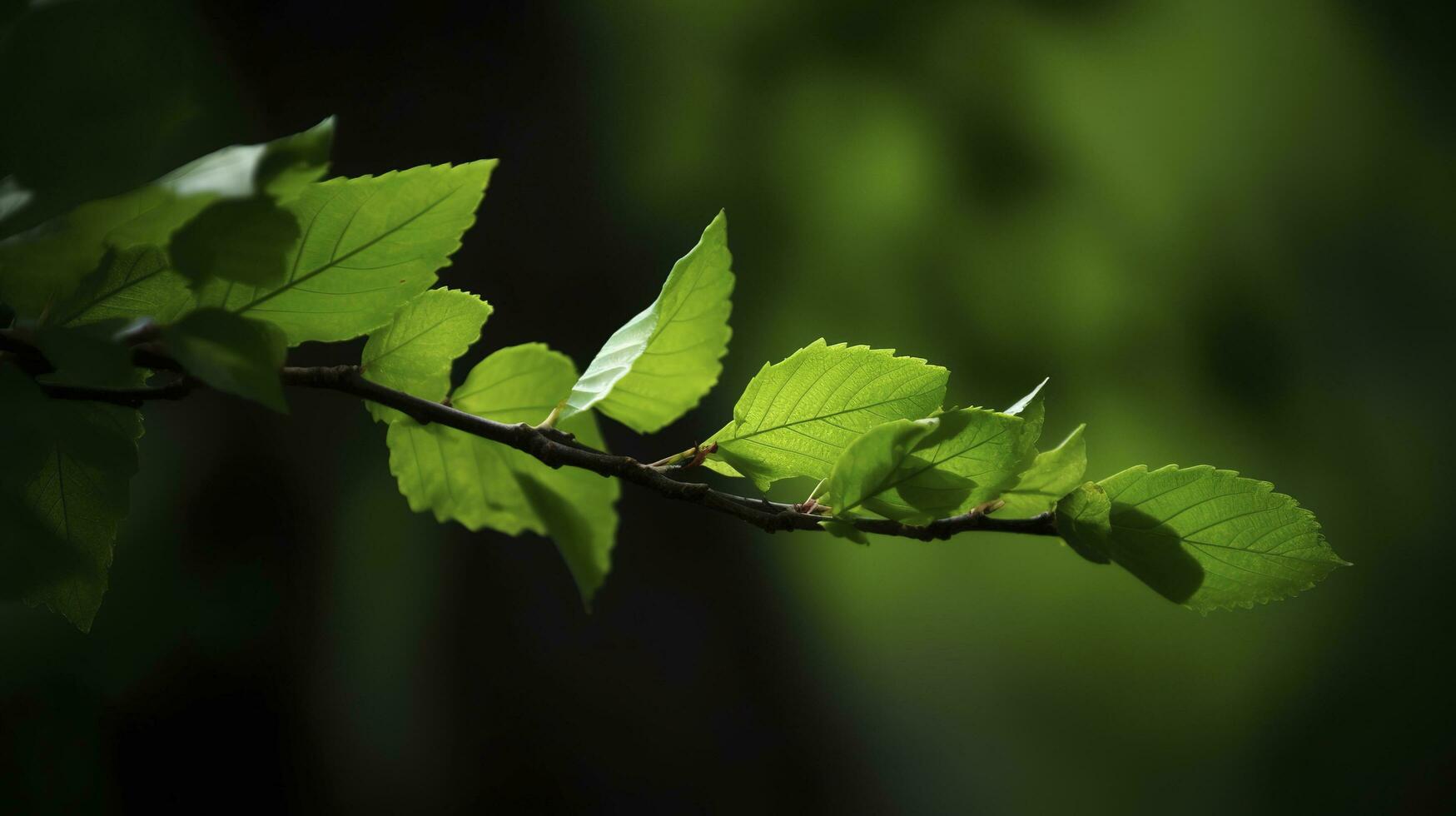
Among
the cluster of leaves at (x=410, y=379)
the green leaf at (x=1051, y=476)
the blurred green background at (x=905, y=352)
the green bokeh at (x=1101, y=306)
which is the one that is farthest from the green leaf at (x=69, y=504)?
the green bokeh at (x=1101, y=306)

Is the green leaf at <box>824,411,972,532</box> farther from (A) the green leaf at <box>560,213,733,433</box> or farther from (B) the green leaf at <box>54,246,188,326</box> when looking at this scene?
(B) the green leaf at <box>54,246,188,326</box>

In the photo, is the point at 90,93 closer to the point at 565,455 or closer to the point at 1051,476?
the point at 565,455

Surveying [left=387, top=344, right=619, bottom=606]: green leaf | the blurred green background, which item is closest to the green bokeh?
the blurred green background

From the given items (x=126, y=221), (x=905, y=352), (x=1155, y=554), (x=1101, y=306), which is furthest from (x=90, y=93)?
(x=1101, y=306)

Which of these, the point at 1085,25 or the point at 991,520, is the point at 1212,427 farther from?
the point at 991,520

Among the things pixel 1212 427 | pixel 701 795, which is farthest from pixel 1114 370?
pixel 701 795

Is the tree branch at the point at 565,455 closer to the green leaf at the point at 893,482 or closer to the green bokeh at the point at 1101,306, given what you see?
the green leaf at the point at 893,482
